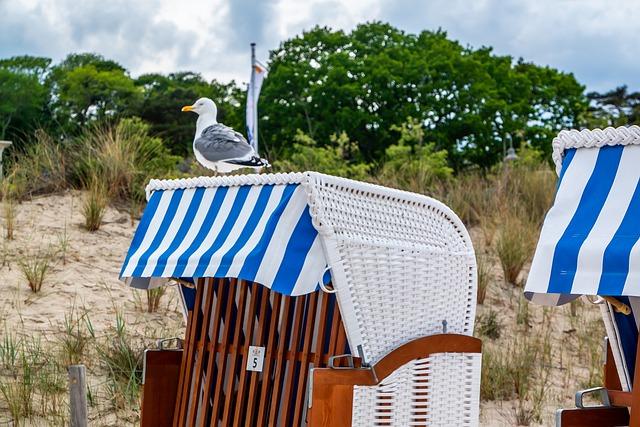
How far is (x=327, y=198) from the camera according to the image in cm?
360

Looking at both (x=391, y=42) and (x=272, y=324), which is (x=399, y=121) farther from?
(x=272, y=324)

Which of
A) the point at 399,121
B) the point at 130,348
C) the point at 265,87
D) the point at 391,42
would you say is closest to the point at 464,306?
the point at 130,348

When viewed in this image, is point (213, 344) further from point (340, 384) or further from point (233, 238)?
point (340, 384)

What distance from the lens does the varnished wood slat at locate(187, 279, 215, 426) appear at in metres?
4.37

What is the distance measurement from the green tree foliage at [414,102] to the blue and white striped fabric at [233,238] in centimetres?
2896

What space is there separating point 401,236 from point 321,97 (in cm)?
3085

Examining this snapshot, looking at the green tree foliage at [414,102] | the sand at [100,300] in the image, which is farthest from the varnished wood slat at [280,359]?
the green tree foliage at [414,102]

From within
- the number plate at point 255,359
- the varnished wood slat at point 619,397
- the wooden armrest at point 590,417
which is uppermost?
the number plate at point 255,359

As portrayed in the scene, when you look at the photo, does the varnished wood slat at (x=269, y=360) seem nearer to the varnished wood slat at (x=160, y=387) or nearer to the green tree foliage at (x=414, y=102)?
the varnished wood slat at (x=160, y=387)

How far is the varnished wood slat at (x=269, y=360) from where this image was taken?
12.9 feet

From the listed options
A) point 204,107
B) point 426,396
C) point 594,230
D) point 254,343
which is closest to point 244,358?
point 254,343

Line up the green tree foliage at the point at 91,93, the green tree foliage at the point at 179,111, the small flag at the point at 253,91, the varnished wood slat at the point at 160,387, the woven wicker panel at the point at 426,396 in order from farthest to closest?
the green tree foliage at the point at 91,93 → the green tree foliage at the point at 179,111 → the small flag at the point at 253,91 → the varnished wood slat at the point at 160,387 → the woven wicker panel at the point at 426,396

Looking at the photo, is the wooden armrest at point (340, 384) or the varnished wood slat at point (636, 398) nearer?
the varnished wood slat at point (636, 398)

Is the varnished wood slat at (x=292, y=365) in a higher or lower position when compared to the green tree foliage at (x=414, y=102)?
lower
